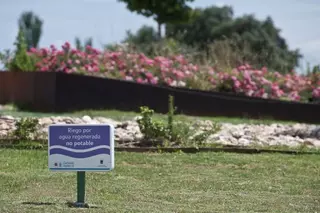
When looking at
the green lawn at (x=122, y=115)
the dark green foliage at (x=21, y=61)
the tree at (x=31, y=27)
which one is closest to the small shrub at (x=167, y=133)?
the green lawn at (x=122, y=115)

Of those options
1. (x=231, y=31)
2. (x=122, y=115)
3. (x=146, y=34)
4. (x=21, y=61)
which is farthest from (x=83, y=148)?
(x=146, y=34)

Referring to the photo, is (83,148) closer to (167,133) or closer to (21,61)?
(167,133)

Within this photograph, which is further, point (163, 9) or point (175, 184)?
point (163, 9)

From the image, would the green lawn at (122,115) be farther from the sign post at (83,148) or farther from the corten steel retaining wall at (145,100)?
the sign post at (83,148)

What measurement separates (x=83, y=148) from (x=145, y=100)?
1100 cm

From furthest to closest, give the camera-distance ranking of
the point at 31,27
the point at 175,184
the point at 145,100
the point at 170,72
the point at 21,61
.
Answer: the point at 31,27, the point at 21,61, the point at 170,72, the point at 145,100, the point at 175,184

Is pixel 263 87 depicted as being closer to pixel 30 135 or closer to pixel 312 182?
pixel 30 135

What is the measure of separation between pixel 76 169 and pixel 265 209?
1.84 m

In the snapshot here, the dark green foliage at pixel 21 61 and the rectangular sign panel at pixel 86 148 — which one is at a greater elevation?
the dark green foliage at pixel 21 61

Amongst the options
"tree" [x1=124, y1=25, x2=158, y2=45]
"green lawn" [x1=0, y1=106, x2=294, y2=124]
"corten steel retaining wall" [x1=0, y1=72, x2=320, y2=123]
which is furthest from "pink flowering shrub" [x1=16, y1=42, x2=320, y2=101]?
"tree" [x1=124, y1=25, x2=158, y2=45]

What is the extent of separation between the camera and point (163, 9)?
31812mm

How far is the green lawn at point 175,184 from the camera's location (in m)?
7.73

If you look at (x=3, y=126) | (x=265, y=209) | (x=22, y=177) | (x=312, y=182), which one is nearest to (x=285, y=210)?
(x=265, y=209)

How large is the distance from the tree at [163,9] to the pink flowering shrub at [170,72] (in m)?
9.97
